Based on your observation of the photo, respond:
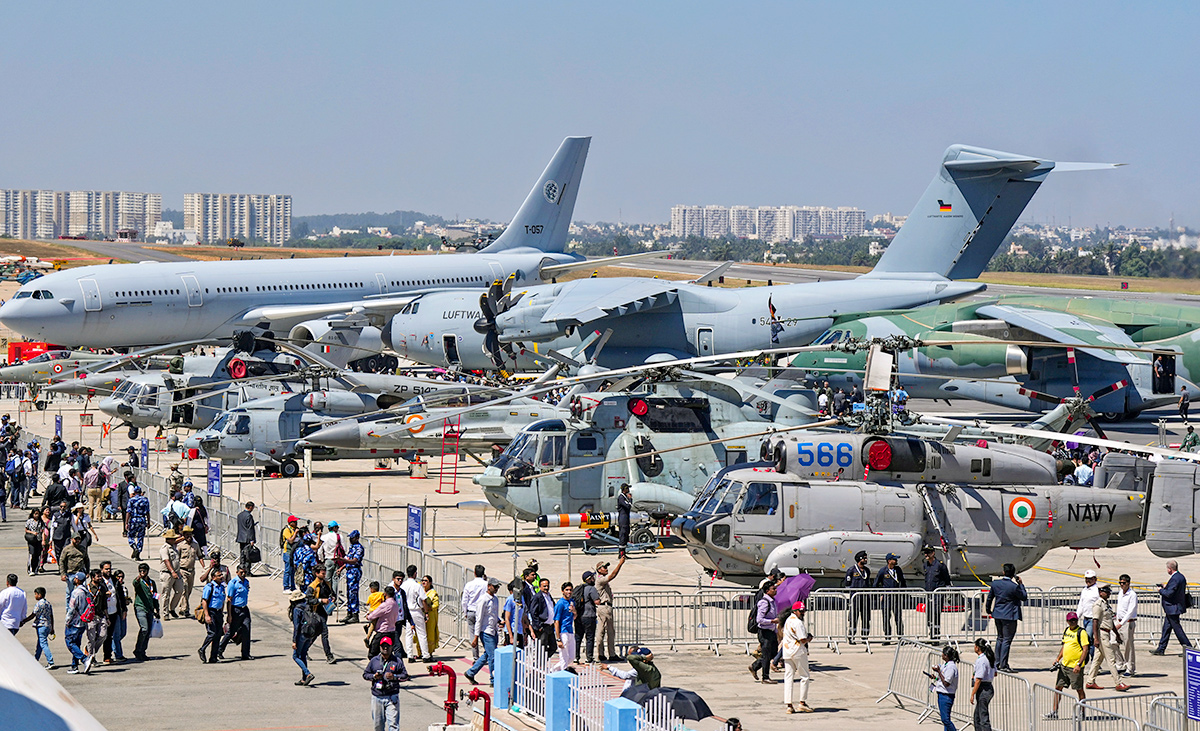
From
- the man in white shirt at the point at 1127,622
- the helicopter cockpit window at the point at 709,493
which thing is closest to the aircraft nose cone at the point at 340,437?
the helicopter cockpit window at the point at 709,493

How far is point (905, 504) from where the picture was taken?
58.7 feet

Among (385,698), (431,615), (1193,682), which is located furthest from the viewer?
(431,615)

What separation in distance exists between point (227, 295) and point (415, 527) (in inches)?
1179

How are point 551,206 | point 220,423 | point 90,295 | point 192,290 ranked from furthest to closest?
point 551,206, point 192,290, point 90,295, point 220,423

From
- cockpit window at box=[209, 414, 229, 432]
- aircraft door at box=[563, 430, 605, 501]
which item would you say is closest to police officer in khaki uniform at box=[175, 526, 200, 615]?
aircraft door at box=[563, 430, 605, 501]

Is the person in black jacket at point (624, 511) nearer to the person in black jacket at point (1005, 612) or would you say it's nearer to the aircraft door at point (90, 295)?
the person in black jacket at point (1005, 612)

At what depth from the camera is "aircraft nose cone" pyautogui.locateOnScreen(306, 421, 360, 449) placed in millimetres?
27422

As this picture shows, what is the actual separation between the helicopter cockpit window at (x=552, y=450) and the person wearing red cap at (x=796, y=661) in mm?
8387

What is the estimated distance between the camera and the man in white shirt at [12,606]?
1538 cm

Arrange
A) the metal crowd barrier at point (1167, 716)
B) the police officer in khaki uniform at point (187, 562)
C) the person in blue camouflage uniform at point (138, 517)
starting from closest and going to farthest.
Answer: the metal crowd barrier at point (1167, 716), the police officer in khaki uniform at point (187, 562), the person in blue camouflage uniform at point (138, 517)

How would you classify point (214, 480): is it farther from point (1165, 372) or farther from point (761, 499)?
point (1165, 372)

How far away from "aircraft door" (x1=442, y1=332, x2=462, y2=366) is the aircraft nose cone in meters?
13.1

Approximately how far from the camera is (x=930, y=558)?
56.4 feet

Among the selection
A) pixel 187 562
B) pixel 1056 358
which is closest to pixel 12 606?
pixel 187 562
